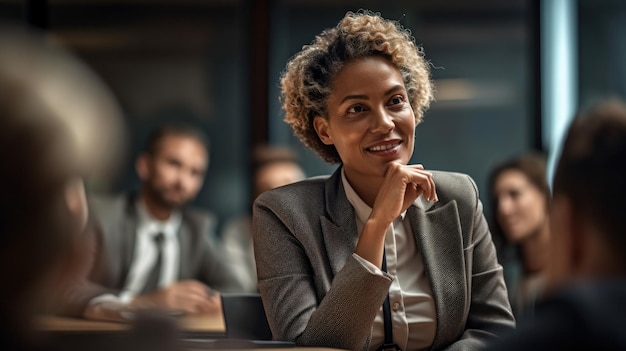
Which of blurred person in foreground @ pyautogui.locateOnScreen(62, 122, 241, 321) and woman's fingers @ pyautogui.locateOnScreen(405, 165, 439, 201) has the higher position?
woman's fingers @ pyautogui.locateOnScreen(405, 165, 439, 201)

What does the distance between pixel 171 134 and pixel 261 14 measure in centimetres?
188

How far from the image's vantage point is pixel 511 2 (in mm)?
6328

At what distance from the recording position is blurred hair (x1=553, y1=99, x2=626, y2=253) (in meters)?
1.27

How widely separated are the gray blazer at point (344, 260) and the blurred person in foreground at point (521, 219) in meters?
2.26

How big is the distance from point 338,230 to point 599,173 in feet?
3.30

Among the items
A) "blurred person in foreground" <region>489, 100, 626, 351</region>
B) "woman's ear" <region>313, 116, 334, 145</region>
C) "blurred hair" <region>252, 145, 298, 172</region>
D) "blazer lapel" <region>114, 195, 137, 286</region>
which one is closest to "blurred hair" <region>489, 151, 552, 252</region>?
"blurred hair" <region>252, 145, 298, 172</region>

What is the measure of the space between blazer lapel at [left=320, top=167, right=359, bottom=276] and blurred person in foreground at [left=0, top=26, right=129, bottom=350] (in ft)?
3.73

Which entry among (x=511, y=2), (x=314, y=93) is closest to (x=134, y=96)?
(x=511, y=2)

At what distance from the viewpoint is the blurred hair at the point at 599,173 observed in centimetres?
127

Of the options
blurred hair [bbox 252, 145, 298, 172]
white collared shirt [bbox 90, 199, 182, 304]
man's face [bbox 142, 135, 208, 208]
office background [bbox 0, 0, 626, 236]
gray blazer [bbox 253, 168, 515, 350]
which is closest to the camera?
gray blazer [bbox 253, 168, 515, 350]

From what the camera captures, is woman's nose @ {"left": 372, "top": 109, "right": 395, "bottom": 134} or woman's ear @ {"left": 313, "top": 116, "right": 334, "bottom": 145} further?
woman's ear @ {"left": 313, "top": 116, "right": 334, "bottom": 145}

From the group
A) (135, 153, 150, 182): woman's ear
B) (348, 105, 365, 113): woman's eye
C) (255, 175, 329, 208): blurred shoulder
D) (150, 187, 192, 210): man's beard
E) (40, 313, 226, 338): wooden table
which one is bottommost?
(40, 313, 226, 338): wooden table

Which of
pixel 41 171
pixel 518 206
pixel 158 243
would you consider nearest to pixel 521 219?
pixel 518 206

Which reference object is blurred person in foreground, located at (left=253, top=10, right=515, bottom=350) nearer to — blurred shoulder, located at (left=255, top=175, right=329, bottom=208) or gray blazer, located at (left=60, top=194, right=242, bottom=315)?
blurred shoulder, located at (left=255, top=175, right=329, bottom=208)
